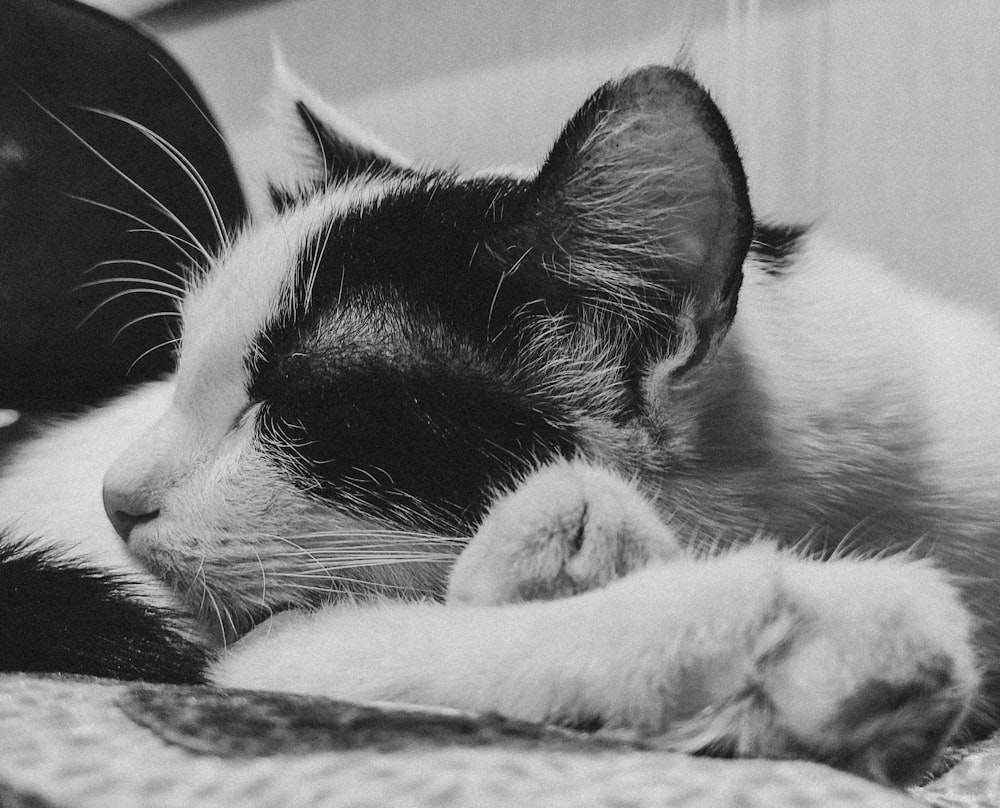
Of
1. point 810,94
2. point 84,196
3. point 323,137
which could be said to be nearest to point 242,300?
point 323,137

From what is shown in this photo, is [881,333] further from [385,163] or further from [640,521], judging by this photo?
[385,163]

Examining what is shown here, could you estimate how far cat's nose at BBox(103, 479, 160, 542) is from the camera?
1.78 feet

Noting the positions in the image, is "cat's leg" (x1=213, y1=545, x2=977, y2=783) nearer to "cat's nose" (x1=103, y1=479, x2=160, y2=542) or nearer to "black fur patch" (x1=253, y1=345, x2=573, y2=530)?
"black fur patch" (x1=253, y1=345, x2=573, y2=530)

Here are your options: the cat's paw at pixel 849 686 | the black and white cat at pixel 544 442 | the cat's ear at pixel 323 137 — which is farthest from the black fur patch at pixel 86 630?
the cat's ear at pixel 323 137

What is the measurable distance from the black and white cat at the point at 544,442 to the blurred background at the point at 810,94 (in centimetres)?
40

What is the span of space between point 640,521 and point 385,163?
47cm

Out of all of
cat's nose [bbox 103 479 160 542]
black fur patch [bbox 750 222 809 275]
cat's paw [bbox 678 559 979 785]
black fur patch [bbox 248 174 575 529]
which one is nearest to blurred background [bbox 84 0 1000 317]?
black fur patch [bbox 750 222 809 275]

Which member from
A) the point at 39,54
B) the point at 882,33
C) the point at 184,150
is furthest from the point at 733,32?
the point at 39,54

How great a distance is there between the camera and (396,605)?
0.47 meters

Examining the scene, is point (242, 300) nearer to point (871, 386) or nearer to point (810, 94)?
point (871, 386)

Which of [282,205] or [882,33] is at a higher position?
[882,33]

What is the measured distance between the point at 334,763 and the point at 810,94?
112cm

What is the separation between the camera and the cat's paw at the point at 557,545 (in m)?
0.41

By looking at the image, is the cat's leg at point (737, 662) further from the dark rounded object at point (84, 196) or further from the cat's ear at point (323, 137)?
the dark rounded object at point (84, 196)
